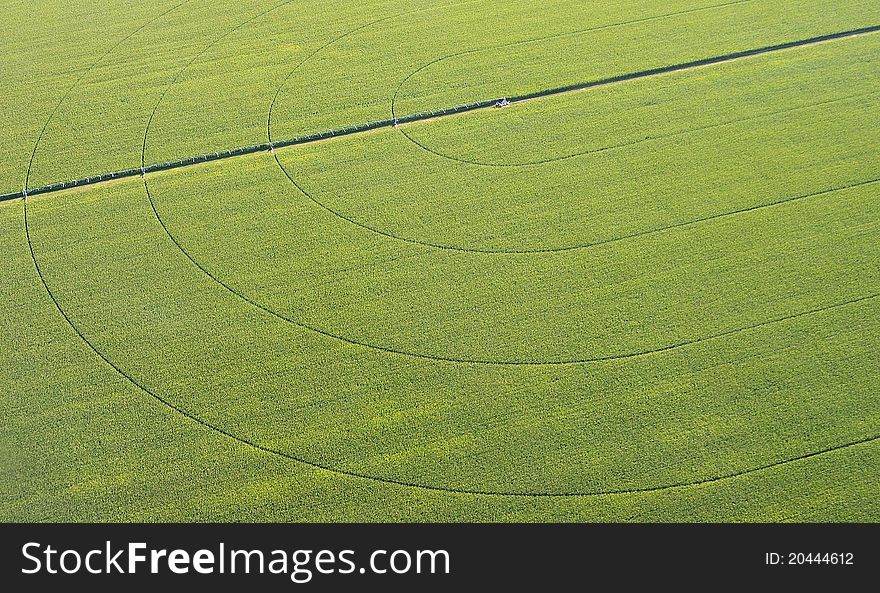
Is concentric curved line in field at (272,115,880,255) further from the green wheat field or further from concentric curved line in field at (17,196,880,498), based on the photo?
concentric curved line in field at (17,196,880,498)

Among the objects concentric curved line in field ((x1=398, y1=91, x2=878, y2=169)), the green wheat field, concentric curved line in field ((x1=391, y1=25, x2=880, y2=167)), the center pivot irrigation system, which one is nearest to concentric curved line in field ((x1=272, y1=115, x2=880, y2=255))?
the green wheat field

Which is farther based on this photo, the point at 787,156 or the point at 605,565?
the point at 787,156

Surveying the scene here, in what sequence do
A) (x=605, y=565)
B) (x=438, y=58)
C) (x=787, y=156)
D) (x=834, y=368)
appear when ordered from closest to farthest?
(x=605, y=565) < (x=834, y=368) < (x=787, y=156) < (x=438, y=58)

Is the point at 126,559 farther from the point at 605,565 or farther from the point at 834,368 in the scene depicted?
the point at 834,368

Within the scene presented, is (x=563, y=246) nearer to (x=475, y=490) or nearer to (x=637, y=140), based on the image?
(x=637, y=140)

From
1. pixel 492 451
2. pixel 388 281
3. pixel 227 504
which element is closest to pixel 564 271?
pixel 388 281

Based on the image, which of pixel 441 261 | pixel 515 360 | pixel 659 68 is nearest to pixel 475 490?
pixel 515 360

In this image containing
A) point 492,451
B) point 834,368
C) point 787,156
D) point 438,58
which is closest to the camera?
point 492,451

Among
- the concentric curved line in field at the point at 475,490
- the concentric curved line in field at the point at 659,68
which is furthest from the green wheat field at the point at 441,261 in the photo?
the concentric curved line in field at the point at 659,68

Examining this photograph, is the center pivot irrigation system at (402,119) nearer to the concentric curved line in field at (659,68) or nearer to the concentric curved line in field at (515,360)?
the concentric curved line in field at (659,68)
